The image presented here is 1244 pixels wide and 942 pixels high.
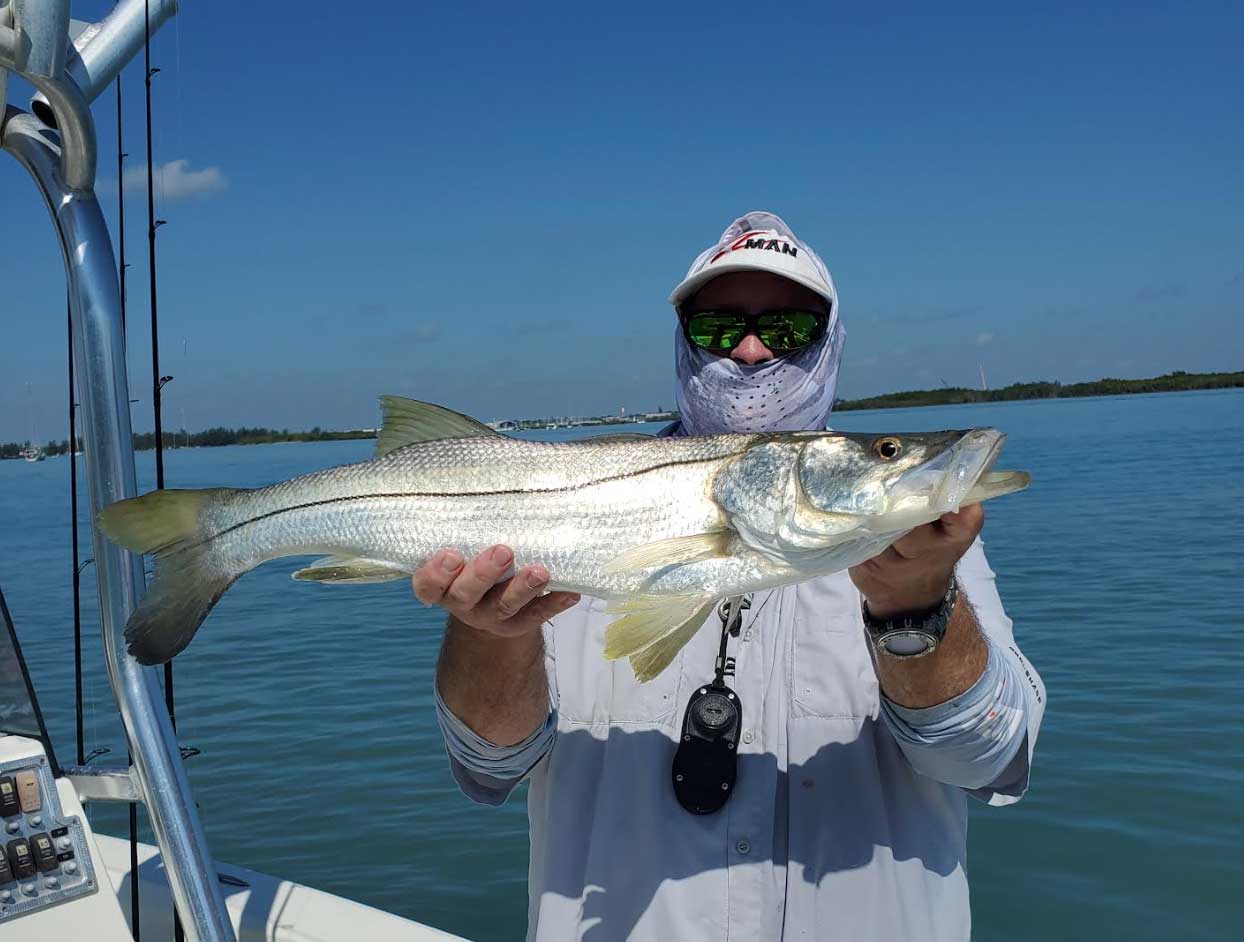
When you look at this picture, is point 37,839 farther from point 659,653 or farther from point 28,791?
point 659,653

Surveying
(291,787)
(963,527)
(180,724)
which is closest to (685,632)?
(963,527)

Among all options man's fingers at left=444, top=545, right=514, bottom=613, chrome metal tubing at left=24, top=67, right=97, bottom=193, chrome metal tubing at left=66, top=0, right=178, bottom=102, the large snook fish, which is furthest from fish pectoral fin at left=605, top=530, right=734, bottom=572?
chrome metal tubing at left=66, top=0, right=178, bottom=102

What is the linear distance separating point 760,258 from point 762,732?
1.40 meters

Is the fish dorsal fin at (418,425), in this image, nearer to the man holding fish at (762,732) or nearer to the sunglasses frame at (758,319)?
the man holding fish at (762,732)

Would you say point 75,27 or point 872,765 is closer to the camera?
point 872,765

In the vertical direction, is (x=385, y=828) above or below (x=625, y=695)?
below

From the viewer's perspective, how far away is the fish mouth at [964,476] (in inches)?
83.1

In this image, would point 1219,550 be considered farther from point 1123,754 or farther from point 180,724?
point 180,724

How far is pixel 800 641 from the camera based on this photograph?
2.79m

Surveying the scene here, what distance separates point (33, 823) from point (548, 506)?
2.33 meters

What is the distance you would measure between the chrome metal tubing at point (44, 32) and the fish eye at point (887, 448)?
7.72 ft

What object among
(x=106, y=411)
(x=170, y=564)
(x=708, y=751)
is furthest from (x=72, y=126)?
(x=708, y=751)

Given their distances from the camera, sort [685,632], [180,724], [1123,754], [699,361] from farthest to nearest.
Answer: [180,724] < [1123,754] < [699,361] < [685,632]

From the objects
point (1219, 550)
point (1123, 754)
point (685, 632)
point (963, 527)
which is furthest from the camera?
point (1219, 550)
